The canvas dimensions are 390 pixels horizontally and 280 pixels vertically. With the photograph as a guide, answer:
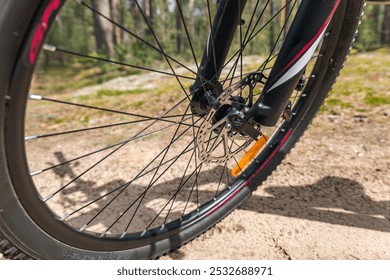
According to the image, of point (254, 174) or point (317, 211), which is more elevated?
point (254, 174)

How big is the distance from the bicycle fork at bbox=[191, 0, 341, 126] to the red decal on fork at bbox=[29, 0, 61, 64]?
72cm

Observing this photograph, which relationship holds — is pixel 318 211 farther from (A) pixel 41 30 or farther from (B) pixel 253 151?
(A) pixel 41 30

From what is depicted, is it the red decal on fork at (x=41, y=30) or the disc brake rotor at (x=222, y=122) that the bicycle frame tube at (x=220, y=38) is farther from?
the red decal on fork at (x=41, y=30)

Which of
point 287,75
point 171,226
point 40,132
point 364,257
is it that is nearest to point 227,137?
point 287,75

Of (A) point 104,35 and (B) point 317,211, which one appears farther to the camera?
(A) point 104,35

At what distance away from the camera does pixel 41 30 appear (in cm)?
92

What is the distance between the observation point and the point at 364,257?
161 cm

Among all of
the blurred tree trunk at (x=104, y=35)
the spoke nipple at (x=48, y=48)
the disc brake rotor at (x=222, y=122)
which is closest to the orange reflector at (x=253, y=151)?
the disc brake rotor at (x=222, y=122)

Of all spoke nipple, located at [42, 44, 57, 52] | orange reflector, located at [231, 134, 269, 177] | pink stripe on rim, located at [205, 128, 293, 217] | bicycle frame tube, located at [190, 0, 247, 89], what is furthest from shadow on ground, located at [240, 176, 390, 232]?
spoke nipple, located at [42, 44, 57, 52]

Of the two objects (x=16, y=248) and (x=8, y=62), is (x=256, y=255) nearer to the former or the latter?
(x=16, y=248)

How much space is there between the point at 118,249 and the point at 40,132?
249 cm

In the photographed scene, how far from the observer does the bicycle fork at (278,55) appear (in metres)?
1.39

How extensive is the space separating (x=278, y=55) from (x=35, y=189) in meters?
1.06

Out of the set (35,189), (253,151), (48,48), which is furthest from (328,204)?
(48,48)
